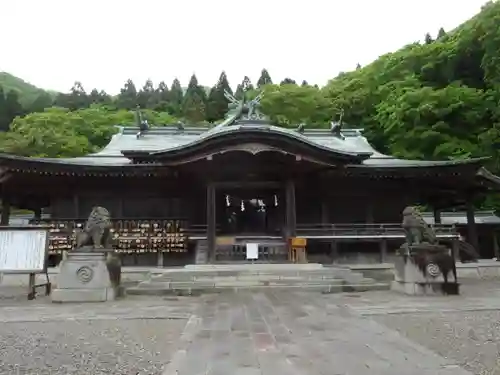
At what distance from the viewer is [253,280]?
12828 millimetres

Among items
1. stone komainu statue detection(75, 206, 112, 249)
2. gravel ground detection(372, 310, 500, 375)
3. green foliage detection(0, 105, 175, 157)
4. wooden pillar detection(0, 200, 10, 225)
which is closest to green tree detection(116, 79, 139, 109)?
green foliage detection(0, 105, 175, 157)

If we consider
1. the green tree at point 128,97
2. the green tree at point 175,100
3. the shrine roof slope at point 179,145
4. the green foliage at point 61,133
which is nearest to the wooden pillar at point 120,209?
the shrine roof slope at point 179,145

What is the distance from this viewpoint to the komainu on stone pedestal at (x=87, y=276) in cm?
1034

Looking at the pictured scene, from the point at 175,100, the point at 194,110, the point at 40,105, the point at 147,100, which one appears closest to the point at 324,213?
the point at 194,110

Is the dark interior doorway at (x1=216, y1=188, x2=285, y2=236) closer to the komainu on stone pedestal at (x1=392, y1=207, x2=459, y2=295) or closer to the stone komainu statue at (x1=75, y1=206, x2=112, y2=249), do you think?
the stone komainu statue at (x1=75, y1=206, x2=112, y2=249)

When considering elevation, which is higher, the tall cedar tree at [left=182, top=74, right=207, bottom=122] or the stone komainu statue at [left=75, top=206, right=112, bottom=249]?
the tall cedar tree at [left=182, top=74, right=207, bottom=122]

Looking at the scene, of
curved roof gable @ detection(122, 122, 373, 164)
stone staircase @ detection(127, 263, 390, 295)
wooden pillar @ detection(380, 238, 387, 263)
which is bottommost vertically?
stone staircase @ detection(127, 263, 390, 295)

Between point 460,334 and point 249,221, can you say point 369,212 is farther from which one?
point 460,334

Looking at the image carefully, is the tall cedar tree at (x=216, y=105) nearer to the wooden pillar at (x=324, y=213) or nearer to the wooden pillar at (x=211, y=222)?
the wooden pillar at (x=324, y=213)

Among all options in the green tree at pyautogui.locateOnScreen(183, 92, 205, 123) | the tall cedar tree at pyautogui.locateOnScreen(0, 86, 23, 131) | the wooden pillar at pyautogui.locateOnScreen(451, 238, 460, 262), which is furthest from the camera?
the tall cedar tree at pyautogui.locateOnScreen(0, 86, 23, 131)

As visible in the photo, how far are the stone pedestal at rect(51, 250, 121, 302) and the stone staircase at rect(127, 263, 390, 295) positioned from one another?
1.25 m

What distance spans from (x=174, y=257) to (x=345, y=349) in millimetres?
12356

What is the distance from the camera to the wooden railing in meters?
16.7

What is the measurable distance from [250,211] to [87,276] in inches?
490
